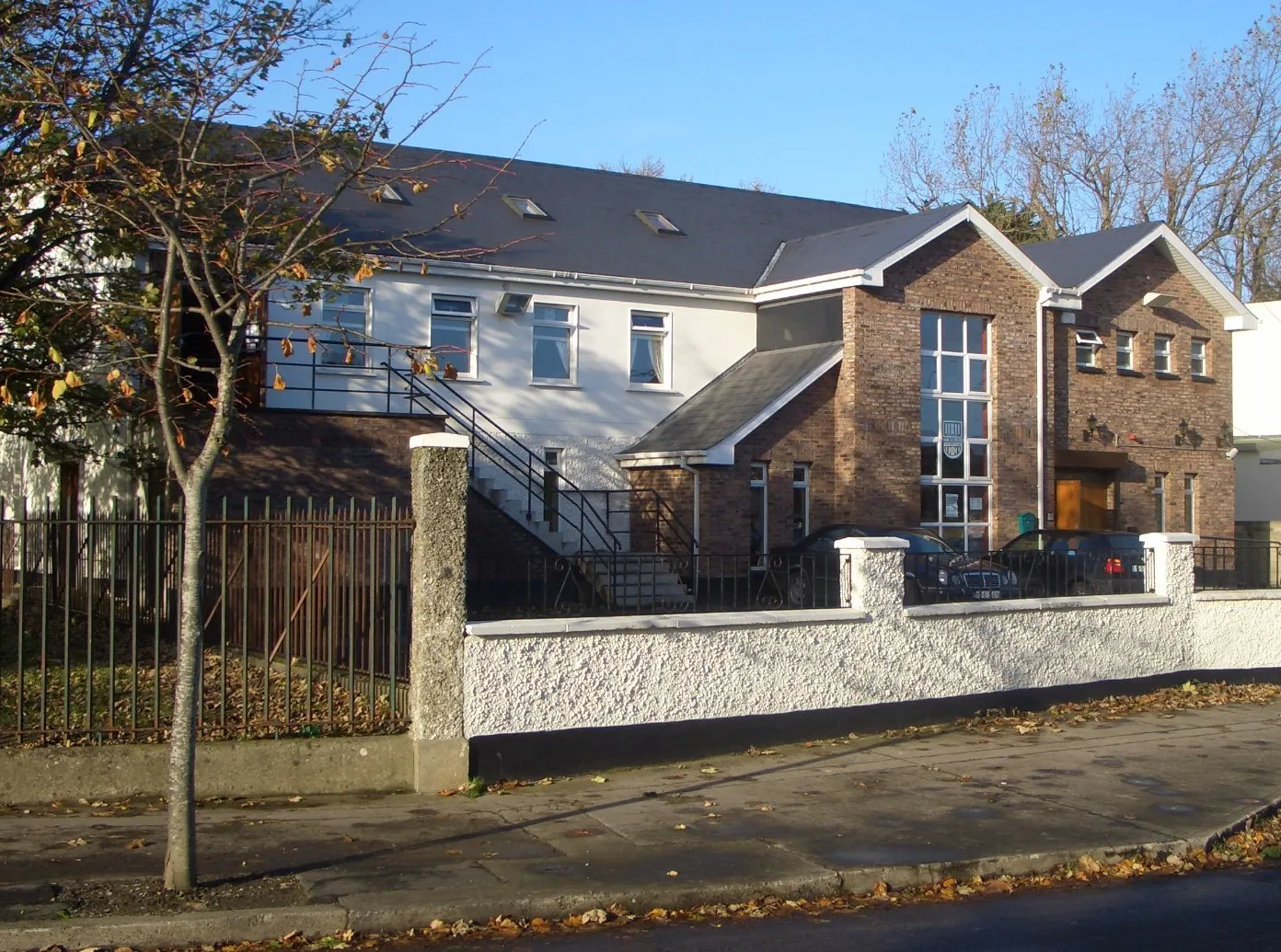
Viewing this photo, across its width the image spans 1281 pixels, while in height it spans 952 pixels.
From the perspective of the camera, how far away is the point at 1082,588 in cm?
1419

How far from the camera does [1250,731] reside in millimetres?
12953

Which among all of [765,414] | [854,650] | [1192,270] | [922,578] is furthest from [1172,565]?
[1192,270]

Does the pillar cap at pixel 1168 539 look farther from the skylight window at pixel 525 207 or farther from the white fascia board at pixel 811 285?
the skylight window at pixel 525 207

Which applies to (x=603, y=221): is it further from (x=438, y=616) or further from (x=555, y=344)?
(x=438, y=616)

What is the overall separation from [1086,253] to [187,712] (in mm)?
24328

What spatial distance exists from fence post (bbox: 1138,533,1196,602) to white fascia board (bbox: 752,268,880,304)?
383 inches

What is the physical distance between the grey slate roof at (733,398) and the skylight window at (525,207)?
443 centimetres

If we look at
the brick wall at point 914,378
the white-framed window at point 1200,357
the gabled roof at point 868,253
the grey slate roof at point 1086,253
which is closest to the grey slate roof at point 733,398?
the brick wall at point 914,378

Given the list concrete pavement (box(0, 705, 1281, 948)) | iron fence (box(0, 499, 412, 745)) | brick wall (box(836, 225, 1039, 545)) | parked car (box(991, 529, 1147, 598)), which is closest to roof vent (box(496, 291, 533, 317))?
brick wall (box(836, 225, 1039, 545))

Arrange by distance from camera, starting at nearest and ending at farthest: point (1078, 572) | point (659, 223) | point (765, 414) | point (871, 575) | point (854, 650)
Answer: point (854, 650) < point (871, 575) < point (1078, 572) < point (765, 414) < point (659, 223)

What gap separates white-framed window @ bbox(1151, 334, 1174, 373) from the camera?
28.4 meters

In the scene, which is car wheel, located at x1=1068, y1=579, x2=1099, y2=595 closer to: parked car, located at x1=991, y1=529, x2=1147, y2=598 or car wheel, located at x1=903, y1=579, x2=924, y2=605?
parked car, located at x1=991, y1=529, x2=1147, y2=598

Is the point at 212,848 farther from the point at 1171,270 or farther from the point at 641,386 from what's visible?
the point at 1171,270

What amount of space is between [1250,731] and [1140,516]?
49.8ft
